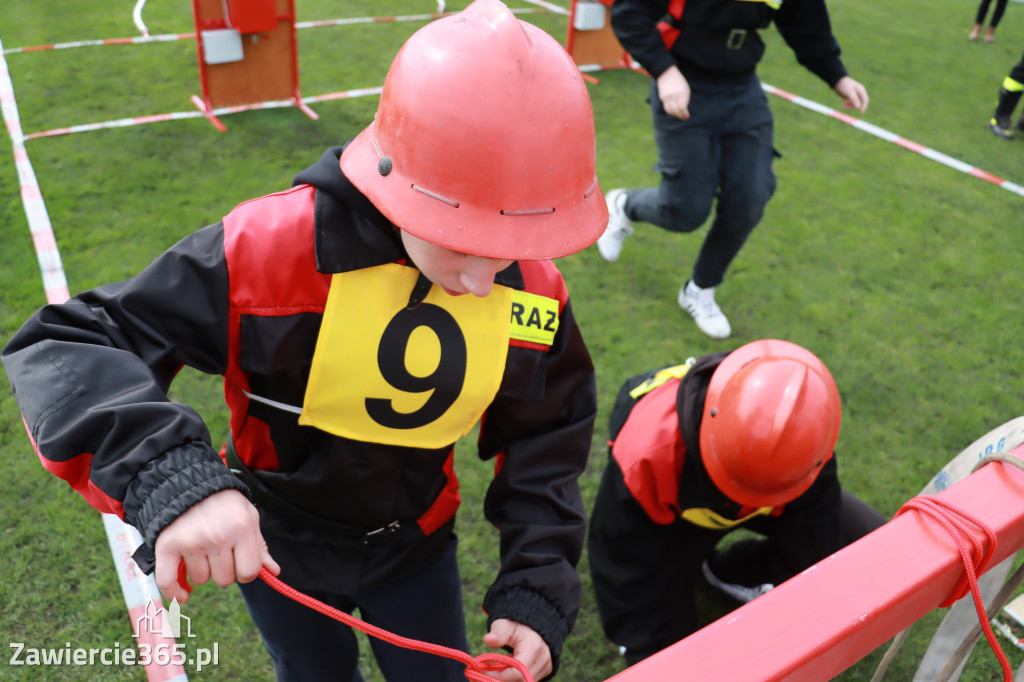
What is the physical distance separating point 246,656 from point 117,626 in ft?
1.45

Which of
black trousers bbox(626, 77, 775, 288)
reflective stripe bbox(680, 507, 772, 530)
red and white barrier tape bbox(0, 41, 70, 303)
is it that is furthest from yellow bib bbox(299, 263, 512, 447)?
red and white barrier tape bbox(0, 41, 70, 303)

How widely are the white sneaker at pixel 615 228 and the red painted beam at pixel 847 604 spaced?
3.55 m

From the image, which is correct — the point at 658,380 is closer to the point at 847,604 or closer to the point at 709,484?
the point at 709,484

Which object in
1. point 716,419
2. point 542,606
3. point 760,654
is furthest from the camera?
point 716,419

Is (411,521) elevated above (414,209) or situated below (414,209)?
below

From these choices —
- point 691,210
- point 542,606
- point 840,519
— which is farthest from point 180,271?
point 691,210

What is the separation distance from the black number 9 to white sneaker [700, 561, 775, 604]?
1.81 meters

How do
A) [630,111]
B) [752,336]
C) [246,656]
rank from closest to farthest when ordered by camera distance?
[246,656] < [752,336] < [630,111]

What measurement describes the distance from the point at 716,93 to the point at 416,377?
274cm

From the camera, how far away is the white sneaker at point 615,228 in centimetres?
469

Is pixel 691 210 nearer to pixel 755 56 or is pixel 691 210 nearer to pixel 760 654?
pixel 755 56

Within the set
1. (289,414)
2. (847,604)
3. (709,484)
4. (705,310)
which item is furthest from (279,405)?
(705,310)

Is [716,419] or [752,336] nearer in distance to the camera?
[716,419]

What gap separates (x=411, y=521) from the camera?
72.6 inches
